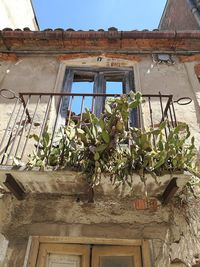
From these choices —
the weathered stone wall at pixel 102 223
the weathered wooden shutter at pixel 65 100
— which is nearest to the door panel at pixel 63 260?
the weathered stone wall at pixel 102 223

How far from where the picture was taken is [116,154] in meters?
2.88

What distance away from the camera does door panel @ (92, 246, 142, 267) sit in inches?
114

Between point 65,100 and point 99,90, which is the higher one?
point 99,90

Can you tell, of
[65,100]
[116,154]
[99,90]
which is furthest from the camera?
[99,90]

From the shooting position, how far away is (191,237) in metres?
2.97

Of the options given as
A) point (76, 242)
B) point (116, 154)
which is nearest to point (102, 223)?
point (76, 242)

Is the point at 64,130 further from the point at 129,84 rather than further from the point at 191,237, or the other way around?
the point at 129,84

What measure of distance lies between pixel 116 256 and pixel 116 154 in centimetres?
120

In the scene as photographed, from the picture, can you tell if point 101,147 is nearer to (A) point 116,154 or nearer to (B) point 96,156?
(B) point 96,156

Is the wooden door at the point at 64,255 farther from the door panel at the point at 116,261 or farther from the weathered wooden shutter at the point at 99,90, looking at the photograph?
the weathered wooden shutter at the point at 99,90

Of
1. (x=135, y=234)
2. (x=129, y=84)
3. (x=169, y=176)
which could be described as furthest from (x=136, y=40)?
(x=135, y=234)

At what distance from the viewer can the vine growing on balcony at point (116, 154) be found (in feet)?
9.07

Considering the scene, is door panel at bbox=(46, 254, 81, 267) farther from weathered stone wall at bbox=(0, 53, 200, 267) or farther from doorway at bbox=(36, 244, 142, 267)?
Answer: weathered stone wall at bbox=(0, 53, 200, 267)

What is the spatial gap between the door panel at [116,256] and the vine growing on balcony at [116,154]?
0.78 meters
